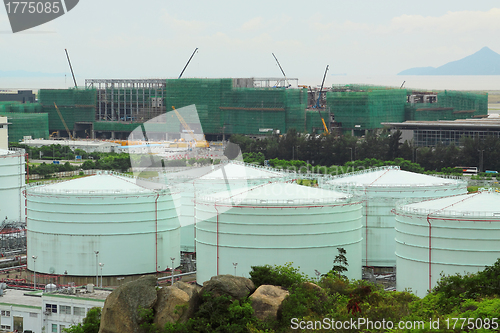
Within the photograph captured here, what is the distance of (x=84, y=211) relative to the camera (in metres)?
58.1

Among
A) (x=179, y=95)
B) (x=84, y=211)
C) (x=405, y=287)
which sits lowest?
Result: (x=405, y=287)

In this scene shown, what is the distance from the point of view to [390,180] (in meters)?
62.9

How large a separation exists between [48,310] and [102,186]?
14255mm

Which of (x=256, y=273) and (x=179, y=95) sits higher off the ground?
(x=179, y=95)

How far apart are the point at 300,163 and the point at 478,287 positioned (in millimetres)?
82918

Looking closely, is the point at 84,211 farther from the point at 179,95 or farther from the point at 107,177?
the point at 179,95

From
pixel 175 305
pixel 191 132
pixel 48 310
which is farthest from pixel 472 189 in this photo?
pixel 191 132

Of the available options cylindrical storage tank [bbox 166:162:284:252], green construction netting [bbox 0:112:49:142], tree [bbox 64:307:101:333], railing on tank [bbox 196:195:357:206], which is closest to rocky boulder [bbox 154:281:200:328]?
tree [bbox 64:307:101:333]

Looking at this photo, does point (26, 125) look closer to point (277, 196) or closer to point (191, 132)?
point (191, 132)

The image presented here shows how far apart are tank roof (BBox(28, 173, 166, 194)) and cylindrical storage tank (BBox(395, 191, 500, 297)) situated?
20075 mm

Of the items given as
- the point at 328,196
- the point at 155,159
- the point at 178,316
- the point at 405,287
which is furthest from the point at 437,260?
the point at 155,159

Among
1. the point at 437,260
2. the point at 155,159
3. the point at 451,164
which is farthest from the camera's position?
the point at 155,159

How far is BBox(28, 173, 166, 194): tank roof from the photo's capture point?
58875 mm

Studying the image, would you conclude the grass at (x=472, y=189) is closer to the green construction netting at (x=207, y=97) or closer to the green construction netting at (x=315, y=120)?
the green construction netting at (x=315, y=120)
